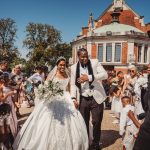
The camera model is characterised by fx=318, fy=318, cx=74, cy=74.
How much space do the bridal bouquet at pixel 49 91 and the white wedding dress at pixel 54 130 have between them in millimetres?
158

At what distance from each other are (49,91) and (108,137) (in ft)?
8.75

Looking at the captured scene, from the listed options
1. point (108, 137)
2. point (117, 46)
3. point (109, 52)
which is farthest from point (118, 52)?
point (108, 137)

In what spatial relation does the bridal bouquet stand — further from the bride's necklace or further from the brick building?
the brick building

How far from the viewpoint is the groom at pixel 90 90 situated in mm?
7008

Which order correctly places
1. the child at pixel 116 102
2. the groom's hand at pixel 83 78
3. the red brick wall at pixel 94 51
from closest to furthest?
the groom's hand at pixel 83 78
the child at pixel 116 102
the red brick wall at pixel 94 51

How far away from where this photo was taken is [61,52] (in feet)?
185

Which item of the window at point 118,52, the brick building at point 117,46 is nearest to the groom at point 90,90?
the brick building at point 117,46

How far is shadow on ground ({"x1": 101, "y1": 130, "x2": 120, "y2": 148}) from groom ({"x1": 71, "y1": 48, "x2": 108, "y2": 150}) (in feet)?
2.48

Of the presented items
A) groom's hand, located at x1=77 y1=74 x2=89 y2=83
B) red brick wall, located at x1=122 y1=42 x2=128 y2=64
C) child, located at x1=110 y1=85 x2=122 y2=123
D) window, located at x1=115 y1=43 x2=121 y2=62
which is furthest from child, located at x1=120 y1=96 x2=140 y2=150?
window, located at x1=115 y1=43 x2=121 y2=62

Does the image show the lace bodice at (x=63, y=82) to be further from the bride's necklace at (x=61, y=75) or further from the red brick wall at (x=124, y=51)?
the red brick wall at (x=124, y=51)

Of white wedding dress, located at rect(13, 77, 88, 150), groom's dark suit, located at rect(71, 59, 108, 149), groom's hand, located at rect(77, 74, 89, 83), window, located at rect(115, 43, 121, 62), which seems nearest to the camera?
white wedding dress, located at rect(13, 77, 88, 150)

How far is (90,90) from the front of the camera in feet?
23.1

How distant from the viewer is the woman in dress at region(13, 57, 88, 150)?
6.29m

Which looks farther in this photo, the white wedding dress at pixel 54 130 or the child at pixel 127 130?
the child at pixel 127 130
